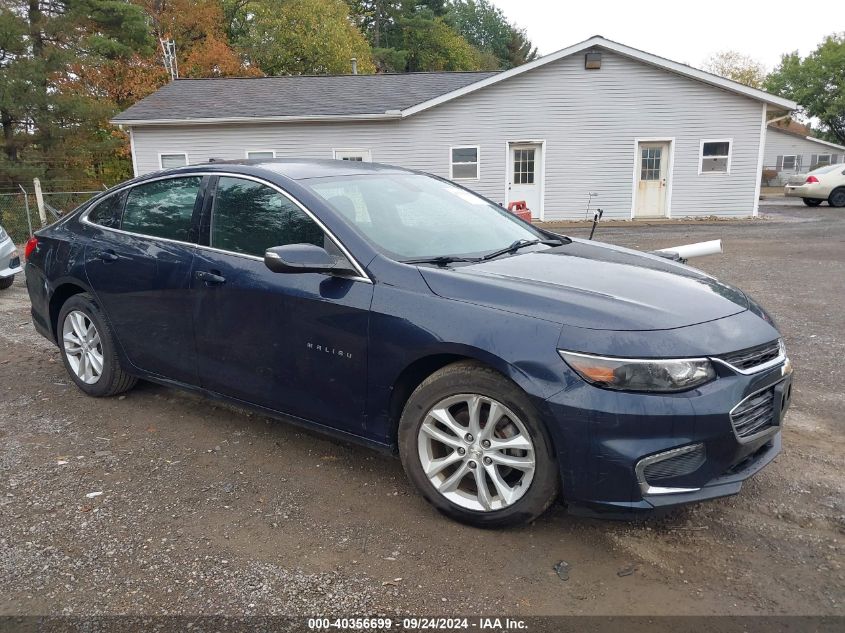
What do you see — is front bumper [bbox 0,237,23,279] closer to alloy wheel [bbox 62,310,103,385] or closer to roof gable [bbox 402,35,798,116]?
alloy wheel [bbox 62,310,103,385]

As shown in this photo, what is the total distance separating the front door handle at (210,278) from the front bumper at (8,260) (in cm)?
689

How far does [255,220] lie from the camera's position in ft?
12.6

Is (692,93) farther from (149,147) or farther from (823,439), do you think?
(823,439)

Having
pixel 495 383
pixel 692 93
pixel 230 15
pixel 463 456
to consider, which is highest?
pixel 230 15

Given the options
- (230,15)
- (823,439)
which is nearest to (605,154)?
(823,439)

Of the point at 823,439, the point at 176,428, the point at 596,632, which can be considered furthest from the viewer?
the point at 176,428

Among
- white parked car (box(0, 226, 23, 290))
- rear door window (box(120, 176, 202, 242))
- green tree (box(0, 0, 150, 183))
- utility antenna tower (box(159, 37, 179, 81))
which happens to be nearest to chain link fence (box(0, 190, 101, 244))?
white parked car (box(0, 226, 23, 290))

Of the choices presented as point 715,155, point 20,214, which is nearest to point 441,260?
point 20,214

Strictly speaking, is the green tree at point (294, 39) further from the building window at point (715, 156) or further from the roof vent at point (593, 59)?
the building window at point (715, 156)

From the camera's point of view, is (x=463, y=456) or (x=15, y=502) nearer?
(x=463, y=456)

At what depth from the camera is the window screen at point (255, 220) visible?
365 centimetres

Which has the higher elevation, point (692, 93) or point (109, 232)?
point (692, 93)

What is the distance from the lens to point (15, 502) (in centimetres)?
342

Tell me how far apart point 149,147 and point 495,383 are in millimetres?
20087
